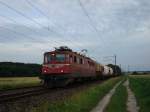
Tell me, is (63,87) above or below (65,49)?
below

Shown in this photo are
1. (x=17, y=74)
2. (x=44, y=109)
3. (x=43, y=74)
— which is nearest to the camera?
(x=44, y=109)

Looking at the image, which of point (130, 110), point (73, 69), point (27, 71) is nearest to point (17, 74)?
point (27, 71)

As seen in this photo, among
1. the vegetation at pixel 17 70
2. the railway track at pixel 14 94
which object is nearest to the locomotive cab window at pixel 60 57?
the railway track at pixel 14 94

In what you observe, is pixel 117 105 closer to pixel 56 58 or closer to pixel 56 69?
pixel 56 69

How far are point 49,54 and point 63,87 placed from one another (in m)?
3.39

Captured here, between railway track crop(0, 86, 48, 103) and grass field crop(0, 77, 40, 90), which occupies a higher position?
grass field crop(0, 77, 40, 90)

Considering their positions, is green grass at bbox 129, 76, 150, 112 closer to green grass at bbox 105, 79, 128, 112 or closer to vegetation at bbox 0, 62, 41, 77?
green grass at bbox 105, 79, 128, 112

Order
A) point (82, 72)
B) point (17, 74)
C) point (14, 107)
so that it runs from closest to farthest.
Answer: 1. point (14, 107)
2. point (82, 72)
3. point (17, 74)

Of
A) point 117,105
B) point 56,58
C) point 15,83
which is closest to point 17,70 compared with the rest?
point 15,83

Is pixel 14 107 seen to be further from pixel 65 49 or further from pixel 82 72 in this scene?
pixel 82 72

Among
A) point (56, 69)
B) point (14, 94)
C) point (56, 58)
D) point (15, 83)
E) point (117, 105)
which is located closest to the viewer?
point (117, 105)

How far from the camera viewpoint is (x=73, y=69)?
3672 cm

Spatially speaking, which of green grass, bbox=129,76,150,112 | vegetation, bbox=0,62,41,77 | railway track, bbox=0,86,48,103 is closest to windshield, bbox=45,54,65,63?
green grass, bbox=129,76,150,112

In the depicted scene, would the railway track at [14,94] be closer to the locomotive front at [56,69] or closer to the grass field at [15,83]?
the locomotive front at [56,69]
